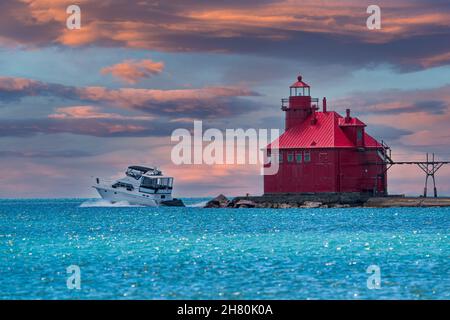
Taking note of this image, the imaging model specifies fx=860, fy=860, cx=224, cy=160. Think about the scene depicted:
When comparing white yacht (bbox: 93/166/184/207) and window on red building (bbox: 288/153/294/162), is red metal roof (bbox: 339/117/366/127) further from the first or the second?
white yacht (bbox: 93/166/184/207)

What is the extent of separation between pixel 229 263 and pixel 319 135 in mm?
59413

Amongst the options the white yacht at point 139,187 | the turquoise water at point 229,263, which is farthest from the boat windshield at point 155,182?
the turquoise water at point 229,263

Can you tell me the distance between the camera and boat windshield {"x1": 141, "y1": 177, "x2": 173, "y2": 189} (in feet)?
419

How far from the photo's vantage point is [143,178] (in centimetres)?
12712

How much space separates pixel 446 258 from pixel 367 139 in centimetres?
6171

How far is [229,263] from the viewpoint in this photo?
129ft

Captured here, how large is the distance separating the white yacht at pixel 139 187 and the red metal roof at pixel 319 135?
107 feet

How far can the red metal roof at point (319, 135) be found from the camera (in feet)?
316

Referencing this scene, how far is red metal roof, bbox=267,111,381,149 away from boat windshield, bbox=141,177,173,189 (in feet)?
108

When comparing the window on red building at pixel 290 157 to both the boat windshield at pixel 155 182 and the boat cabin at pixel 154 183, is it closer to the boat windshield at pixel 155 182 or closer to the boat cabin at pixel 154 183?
the boat cabin at pixel 154 183

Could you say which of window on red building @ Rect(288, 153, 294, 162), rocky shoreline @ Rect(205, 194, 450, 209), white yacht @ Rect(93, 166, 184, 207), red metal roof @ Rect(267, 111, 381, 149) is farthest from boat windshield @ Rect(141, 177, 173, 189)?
window on red building @ Rect(288, 153, 294, 162)

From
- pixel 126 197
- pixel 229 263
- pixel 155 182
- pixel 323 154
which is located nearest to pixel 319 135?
pixel 323 154

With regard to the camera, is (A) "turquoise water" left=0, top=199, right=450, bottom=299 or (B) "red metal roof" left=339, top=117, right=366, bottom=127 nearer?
(A) "turquoise water" left=0, top=199, right=450, bottom=299

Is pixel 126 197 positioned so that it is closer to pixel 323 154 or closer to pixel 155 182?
pixel 155 182
